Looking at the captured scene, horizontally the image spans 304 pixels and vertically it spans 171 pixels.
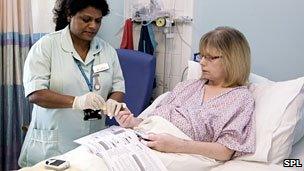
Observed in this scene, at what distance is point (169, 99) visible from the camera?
1.93 m

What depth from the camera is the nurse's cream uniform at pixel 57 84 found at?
68.4 inches

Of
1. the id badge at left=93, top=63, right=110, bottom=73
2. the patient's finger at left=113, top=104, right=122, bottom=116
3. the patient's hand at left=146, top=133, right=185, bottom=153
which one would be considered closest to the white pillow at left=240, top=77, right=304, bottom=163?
the patient's hand at left=146, top=133, right=185, bottom=153

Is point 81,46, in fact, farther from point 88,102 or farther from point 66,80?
point 88,102

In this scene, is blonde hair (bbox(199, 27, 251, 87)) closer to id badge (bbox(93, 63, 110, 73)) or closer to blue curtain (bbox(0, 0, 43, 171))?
id badge (bbox(93, 63, 110, 73))

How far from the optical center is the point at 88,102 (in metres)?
1.63

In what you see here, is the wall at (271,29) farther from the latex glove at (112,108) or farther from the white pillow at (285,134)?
the latex glove at (112,108)

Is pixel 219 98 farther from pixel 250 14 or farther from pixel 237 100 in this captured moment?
pixel 250 14

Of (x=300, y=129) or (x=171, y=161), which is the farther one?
(x=300, y=129)

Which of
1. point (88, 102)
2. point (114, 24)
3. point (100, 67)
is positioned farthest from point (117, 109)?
point (114, 24)

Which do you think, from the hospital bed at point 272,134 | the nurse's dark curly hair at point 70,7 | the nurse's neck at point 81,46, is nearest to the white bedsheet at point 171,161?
the hospital bed at point 272,134

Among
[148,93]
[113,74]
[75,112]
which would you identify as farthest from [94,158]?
[148,93]

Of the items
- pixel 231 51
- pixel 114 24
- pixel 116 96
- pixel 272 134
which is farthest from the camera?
pixel 114 24

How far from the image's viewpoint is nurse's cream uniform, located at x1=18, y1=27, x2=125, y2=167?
174 centimetres

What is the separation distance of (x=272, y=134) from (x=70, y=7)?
1072mm
